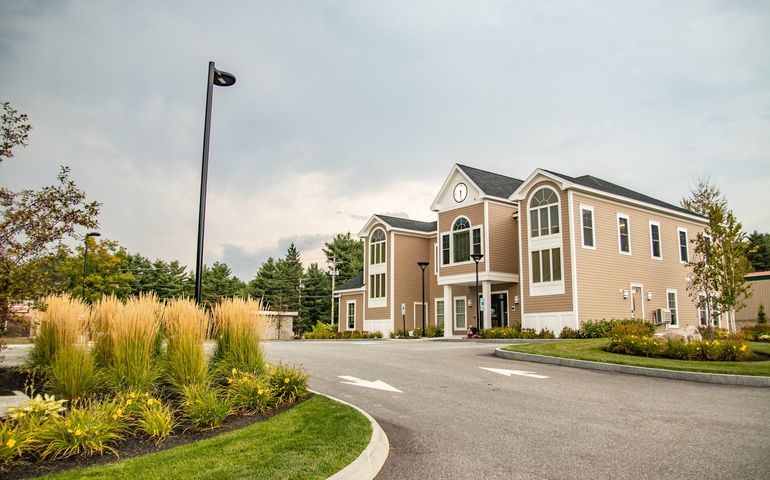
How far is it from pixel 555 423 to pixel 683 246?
26.1 meters

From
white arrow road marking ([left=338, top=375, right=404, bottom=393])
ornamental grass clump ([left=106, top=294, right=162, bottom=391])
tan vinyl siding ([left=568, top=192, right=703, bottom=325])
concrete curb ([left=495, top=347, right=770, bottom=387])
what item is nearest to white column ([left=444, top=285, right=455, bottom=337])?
tan vinyl siding ([left=568, top=192, right=703, bottom=325])

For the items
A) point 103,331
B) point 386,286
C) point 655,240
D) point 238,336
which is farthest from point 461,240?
point 103,331

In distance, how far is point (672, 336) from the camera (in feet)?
52.7

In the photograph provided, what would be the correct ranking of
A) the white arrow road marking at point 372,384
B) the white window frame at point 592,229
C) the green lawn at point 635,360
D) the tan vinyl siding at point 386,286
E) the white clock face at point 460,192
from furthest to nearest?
the tan vinyl siding at point 386,286 → the white clock face at point 460,192 → the white window frame at point 592,229 → the green lawn at point 635,360 → the white arrow road marking at point 372,384

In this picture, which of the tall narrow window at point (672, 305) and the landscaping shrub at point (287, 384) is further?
the tall narrow window at point (672, 305)

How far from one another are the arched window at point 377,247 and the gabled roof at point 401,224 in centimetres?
79

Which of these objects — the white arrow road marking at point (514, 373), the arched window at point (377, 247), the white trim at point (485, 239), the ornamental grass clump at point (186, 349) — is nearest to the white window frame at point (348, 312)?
the arched window at point (377, 247)

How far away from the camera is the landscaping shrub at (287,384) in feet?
25.5

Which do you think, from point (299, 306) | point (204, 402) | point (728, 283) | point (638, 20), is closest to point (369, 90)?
point (638, 20)

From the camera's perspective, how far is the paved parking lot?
5.36 m

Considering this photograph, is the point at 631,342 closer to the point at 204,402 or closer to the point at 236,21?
the point at 204,402

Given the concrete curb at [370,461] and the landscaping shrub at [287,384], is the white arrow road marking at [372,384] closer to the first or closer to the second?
the landscaping shrub at [287,384]

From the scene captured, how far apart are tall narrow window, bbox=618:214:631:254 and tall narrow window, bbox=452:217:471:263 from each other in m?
7.36

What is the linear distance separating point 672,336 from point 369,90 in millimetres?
12169
